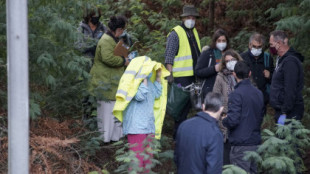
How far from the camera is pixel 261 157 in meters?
6.85

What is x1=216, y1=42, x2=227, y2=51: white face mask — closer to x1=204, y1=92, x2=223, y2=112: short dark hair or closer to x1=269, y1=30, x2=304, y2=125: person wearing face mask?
x1=269, y1=30, x2=304, y2=125: person wearing face mask

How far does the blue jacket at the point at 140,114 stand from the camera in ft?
23.6

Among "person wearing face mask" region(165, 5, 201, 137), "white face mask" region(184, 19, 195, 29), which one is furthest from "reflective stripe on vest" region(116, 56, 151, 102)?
"white face mask" region(184, 19, 195, 29)

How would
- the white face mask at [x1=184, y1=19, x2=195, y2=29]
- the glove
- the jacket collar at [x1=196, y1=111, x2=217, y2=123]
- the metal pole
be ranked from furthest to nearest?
the white face mask at [x1=184, y1=19, x2=195, y2=29] → the glove → the jacket collar at [x1=196, y1=111, x2=217, y2=123] → the metal pole

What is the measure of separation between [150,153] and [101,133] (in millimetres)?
2559

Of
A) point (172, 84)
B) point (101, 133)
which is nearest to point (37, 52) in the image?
point (101, 133)

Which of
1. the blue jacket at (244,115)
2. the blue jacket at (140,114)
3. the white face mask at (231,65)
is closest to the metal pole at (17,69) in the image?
the blue jacket at (140,114)

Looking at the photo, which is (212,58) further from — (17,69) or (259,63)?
(17,69)

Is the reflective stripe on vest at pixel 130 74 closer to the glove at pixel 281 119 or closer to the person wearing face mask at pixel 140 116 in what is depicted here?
the person wearing face mask at pixel 140 116

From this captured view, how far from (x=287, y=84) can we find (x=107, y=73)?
2.94 metres

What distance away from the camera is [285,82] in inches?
311

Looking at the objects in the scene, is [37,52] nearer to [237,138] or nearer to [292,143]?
[237,138]

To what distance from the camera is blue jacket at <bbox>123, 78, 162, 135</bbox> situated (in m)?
7.20

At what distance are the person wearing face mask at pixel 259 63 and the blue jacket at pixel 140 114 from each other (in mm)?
2335
